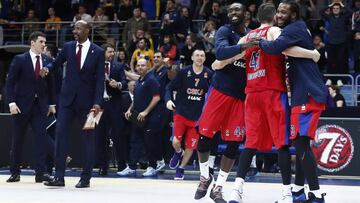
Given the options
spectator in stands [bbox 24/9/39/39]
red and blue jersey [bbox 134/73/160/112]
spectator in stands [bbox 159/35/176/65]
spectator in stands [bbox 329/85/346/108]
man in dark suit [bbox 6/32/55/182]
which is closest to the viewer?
man in dark suit [bbox 6/32/55/182]

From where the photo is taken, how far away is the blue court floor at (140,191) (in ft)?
31.7

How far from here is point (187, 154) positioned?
13469 mm

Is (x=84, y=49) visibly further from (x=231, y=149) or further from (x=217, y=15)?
(x=217, y=15)

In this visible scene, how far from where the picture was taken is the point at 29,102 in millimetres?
12250

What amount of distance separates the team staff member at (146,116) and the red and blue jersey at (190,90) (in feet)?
3.95

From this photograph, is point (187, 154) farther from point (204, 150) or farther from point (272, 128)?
point (272, 128)

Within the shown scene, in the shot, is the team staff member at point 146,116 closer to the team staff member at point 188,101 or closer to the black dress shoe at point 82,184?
the team staff member at point 188,101

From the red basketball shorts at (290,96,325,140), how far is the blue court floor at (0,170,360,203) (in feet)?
4.36

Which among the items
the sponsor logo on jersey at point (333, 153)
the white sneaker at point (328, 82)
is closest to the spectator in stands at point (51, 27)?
the white sneaker at point (328, 82)

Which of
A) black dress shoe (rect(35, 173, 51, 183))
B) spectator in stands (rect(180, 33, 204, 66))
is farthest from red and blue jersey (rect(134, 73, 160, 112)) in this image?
spectator in stands (rect(180, 33, 204, 66))

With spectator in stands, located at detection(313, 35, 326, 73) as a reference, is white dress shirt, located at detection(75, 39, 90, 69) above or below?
above

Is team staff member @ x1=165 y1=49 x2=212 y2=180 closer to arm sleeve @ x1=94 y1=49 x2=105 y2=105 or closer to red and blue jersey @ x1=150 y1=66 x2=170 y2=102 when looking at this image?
red and blue jersey @ x1=150 y1=66 x2=170 y2=102

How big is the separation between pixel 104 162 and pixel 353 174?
14.0ft

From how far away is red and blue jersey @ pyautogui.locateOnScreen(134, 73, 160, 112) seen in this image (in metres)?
14.7
